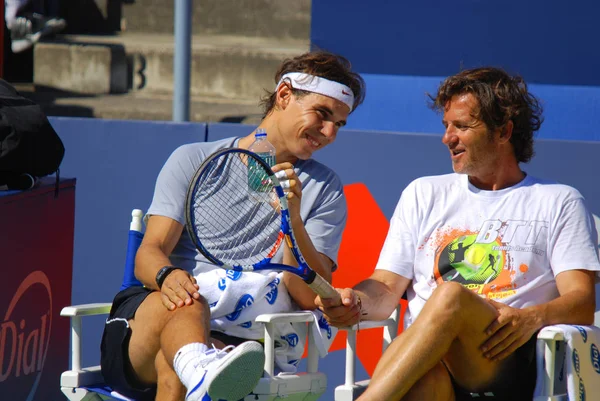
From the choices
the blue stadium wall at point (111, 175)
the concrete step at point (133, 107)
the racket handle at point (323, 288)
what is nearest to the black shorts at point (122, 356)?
the racket handle at point (323, 288)

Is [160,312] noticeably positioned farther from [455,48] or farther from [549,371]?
[455,48]

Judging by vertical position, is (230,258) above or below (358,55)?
below

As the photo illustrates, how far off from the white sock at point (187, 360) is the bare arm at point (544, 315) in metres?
0.91

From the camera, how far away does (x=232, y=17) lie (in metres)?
9.60

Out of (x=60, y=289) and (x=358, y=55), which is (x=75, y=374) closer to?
(x=60, y=289)

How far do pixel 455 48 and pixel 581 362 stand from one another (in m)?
3.08

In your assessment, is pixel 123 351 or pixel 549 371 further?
pixel 123 351

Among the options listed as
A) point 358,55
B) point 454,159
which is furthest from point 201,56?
point 454,159

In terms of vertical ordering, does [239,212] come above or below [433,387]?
above

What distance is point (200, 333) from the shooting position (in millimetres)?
3254

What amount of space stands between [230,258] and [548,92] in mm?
2962

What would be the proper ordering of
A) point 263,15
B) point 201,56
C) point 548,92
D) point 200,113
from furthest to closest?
point 263,15, point 201,56, point 200,113, point 548,92

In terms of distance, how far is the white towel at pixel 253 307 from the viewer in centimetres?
355

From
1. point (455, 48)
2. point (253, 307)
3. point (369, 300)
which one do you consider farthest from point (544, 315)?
point (455, 48)
